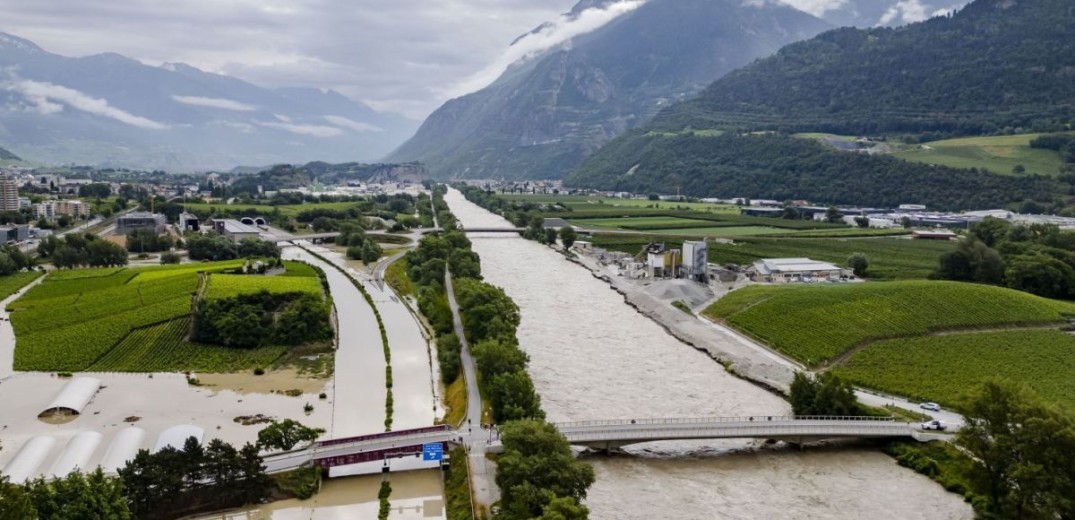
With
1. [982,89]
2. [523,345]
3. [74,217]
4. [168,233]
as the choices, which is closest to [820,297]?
[523,345]

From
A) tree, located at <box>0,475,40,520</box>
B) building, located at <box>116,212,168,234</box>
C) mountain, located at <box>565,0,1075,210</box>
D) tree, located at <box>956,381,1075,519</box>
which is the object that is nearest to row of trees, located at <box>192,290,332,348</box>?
tree, located at <box>0,475,40,520</box>

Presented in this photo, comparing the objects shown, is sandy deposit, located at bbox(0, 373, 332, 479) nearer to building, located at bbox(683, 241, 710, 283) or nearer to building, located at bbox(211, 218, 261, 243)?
building, located at bbox(683, 241, 710, 283)

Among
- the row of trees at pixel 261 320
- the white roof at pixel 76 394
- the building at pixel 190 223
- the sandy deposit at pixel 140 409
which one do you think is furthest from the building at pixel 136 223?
the white roof at pixel 76 394

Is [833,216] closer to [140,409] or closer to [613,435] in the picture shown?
[613,435]

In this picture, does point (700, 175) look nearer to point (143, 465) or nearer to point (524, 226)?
point (524, 226)

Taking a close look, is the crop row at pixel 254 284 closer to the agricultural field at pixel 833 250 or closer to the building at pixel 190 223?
the agricultural field at pixel 833 250
